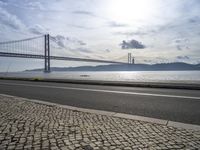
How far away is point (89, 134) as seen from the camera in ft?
12.9

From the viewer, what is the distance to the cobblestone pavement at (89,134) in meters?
3.43

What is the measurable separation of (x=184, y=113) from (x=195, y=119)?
68 centimetres

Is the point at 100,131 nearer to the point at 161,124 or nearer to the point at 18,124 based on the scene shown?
the point at 161,124

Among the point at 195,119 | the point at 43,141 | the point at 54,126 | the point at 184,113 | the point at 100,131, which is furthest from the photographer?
the point at 184,113

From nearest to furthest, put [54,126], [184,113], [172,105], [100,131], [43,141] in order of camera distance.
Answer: [43,141] < [100,131] < [54,126] < [184,113] < [172,105]

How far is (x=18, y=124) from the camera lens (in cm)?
455

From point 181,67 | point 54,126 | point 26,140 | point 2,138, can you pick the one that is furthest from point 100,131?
point 181,67

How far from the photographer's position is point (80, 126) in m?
4.48

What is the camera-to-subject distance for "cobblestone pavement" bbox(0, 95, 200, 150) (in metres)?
3.43

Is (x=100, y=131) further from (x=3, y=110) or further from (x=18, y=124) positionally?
(x=3, y=110)

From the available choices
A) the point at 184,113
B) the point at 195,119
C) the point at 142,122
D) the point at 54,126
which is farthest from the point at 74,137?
the point at 184,113

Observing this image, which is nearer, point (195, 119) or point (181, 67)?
point (195, 119)

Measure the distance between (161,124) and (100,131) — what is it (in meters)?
1.47

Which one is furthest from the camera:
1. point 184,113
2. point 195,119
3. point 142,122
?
point 184,113
